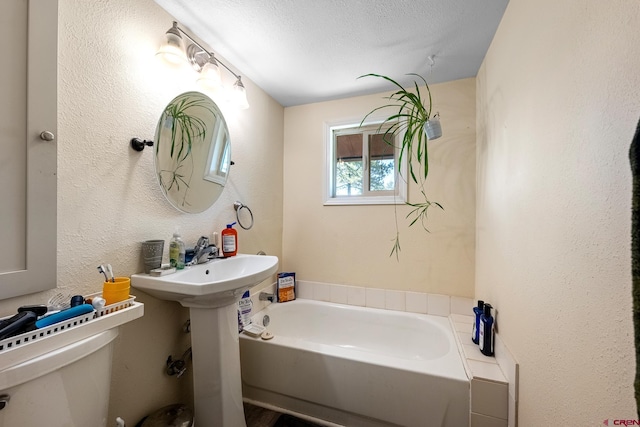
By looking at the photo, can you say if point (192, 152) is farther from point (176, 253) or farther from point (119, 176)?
point (176, 253)

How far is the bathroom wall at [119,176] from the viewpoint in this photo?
2.86ft

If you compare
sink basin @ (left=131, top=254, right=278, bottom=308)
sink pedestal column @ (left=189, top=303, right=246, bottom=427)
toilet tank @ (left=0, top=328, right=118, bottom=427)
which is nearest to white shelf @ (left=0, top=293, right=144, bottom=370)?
toilet tank @ (left=0, top=328, right=118, bottom=427)

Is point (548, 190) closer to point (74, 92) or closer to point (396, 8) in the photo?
point (396, 8)

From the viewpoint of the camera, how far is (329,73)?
180 centimetres

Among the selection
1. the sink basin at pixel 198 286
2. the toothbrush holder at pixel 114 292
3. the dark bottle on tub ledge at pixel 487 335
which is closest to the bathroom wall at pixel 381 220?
the dark bottle on tub ledge at pixel 487 335

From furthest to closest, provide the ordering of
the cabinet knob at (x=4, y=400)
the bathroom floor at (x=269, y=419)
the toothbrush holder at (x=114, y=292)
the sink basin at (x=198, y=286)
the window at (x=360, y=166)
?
1. the window at (x=360, y=166)
2. the bathroom floor at (x=269, y=419)
3. the sink basin at (x=198, y=286)
4. the toothbrush holder at (x=114, y=292)
5. the cabinet knob at (x=4, y=400)

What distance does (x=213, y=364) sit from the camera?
114cm

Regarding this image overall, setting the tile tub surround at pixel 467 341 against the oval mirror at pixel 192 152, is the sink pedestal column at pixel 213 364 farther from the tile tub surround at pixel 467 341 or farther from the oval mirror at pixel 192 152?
the tile tub surround at pixel 467 341

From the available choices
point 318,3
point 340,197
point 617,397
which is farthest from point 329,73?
point 617,397

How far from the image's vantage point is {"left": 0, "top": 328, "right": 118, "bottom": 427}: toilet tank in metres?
0.56

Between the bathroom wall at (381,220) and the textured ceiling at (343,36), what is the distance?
0.30 metres

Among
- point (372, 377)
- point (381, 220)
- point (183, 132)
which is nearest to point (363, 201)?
point (381, 220)

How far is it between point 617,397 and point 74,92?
1844mm

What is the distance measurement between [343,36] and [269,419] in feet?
7.77
